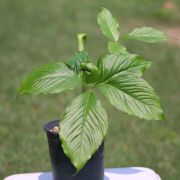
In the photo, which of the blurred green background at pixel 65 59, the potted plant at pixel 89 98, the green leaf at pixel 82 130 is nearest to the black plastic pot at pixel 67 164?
the potted plant at pixel 89 98

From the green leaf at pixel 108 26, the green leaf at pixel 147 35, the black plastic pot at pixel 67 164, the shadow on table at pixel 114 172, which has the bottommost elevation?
the shadow on table at pixel 114 172

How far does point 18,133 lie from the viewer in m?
3.01

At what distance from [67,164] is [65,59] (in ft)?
9.94

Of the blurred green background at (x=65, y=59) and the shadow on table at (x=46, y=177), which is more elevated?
the shadow on table at (x=46, y=177)

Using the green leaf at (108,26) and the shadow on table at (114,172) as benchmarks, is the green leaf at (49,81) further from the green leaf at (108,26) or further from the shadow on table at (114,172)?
the shadow on table at (114,172)

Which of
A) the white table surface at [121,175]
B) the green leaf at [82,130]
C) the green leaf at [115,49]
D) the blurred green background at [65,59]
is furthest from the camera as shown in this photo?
the blurred green background at [65,59]

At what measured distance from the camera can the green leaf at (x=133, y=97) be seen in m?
1.25

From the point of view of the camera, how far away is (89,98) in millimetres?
1283

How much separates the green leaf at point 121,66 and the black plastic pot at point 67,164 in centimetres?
23

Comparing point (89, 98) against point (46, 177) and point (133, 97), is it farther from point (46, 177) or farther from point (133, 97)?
point (46, 177)

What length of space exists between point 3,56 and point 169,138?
6.16ft

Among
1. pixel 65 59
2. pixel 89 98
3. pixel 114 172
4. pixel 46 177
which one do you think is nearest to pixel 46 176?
pixel 46 177

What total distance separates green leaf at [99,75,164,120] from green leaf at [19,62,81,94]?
93 mm

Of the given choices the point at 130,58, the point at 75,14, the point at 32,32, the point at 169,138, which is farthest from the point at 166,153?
the point at 75,14
